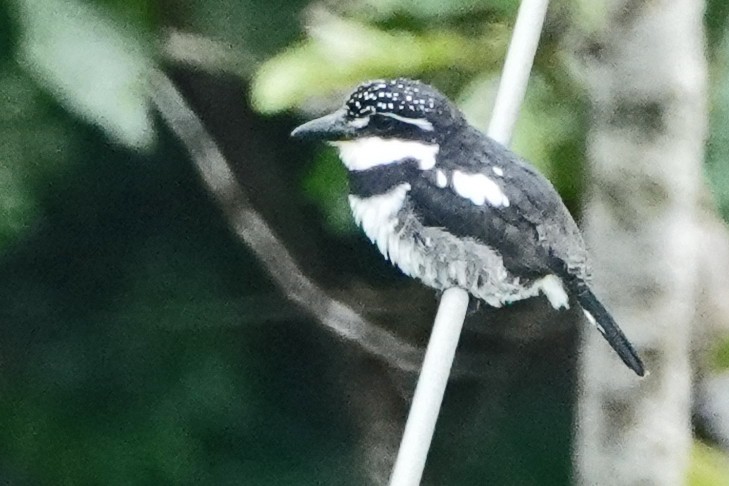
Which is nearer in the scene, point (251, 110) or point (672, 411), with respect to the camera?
point (672, 411)

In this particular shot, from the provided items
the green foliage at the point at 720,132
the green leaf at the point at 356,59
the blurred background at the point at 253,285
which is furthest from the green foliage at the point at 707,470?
the green leaf at the point at 356,59

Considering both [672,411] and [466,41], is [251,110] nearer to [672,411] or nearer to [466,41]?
[466,41]

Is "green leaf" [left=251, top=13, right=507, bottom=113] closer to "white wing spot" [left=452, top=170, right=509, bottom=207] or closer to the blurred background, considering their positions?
the blurred background

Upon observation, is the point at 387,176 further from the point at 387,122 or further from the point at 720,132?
the point at 720,132

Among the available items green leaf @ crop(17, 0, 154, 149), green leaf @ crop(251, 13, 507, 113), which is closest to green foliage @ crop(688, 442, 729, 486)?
green leaf @ crop(251, 13, 507, 113)

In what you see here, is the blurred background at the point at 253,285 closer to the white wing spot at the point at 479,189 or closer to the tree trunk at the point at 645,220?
the tree trunk at the point at 645,220

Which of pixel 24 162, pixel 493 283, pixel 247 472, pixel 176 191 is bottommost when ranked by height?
pixel 247 472

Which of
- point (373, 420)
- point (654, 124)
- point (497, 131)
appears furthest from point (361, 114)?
point (373, 420)
